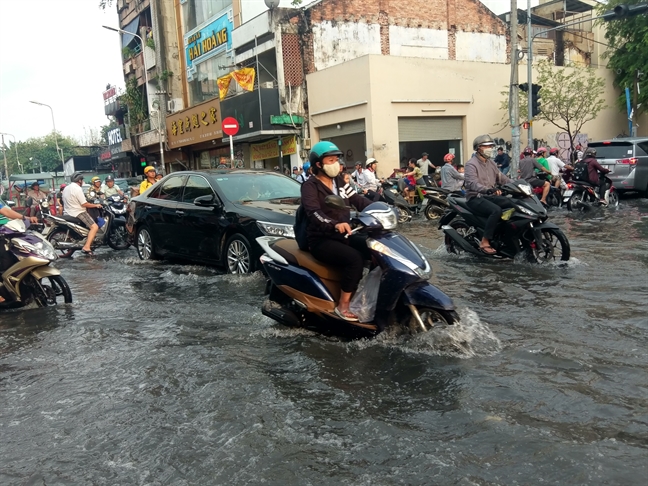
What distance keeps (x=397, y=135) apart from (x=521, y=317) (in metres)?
18.0

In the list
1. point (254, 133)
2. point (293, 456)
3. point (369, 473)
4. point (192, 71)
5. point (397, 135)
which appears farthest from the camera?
point (192, 71)

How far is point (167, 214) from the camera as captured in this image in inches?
387

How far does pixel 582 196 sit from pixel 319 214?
1170cm

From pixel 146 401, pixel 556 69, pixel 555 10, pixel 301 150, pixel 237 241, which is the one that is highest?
pixel 555 10

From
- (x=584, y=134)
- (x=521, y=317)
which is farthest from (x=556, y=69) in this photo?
(x=521, y=317)

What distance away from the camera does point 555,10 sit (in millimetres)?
34594

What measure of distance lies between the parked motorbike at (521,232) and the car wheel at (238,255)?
295 centimetres

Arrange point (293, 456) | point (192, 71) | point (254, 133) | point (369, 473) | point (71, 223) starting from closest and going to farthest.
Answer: point (369, 473) → point (293, 456) → point (71, 223) → point (254, 133) → point (192, 71)

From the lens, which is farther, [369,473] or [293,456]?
[293,456]

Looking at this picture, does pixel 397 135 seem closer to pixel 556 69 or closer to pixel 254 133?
pixel 254 133

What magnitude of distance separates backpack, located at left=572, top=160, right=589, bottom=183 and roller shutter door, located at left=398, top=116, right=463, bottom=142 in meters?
9.29

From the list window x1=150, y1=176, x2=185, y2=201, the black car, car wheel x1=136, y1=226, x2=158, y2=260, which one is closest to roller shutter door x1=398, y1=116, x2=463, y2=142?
car wheel x1=136, y1=226, x2=158, y2=260

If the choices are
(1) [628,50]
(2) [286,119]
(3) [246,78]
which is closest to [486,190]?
(2) [286,119]

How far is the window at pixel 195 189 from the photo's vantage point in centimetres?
919
